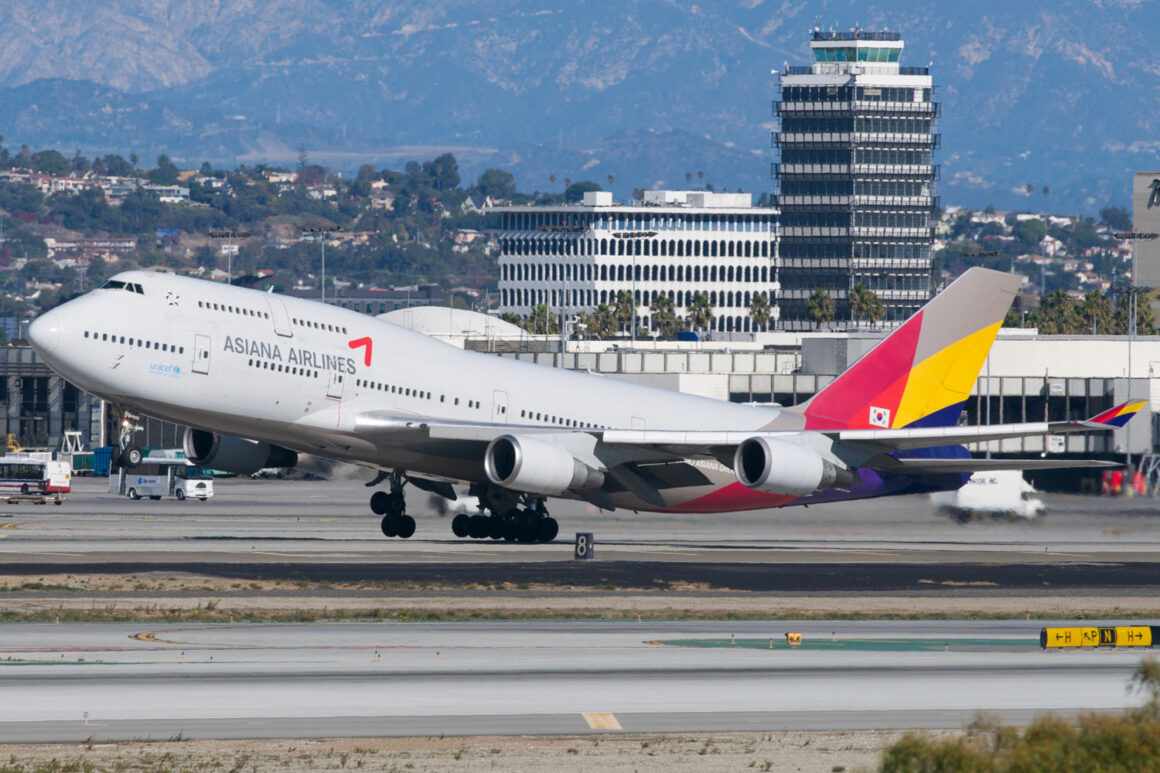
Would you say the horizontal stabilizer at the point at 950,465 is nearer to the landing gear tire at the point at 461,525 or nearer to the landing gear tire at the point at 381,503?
the landing gear tire at the point at 461,525

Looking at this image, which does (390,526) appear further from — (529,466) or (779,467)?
(779,467)

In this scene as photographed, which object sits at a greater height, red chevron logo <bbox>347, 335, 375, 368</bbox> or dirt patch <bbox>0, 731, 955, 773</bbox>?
red chevron logo <bbox>347, 335, 375, 368</bbox>

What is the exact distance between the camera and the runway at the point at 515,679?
94.7 ft

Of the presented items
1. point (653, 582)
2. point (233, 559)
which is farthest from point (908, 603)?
point (233, 559)

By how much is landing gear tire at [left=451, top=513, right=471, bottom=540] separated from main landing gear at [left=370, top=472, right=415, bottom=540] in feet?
4.18

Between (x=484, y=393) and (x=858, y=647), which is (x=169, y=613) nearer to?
(x=858, y=647)

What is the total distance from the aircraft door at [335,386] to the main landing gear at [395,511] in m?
4.64

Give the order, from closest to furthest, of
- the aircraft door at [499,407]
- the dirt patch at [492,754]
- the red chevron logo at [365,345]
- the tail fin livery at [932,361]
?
the dirt patch at [492,754], the red chevron logo at [365,345], the aircraft door at [499,407], the tail fin livery at [932,361]

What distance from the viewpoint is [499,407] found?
61.5 meters

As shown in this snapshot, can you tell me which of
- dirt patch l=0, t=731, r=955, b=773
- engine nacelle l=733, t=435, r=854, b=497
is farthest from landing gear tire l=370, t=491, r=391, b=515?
dirt patch l=0, t=731, r=955, b=773

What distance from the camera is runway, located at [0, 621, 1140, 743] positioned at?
28859 millimetres

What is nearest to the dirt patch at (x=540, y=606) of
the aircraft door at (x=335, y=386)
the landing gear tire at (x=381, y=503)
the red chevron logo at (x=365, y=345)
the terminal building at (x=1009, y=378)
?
the aircraft door at (x=335, y=386)

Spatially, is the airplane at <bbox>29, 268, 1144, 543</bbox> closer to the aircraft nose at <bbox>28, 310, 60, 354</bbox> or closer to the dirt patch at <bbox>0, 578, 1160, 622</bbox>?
the aircraft nose at <bbox>28, 310, 60, 354</bbox>

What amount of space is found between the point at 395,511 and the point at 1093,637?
1130 inches
